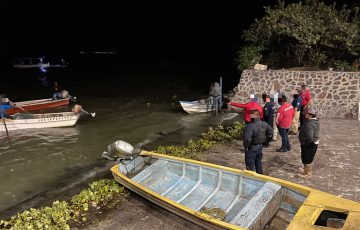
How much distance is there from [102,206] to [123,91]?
22.6 metres

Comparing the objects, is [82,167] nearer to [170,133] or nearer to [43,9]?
[170,133]

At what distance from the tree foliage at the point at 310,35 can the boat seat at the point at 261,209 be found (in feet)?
43.4

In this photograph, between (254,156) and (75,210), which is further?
(254,156)

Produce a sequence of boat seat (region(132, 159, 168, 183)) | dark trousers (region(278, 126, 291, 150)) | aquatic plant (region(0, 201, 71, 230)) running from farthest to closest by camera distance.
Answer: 1. dark trousers (region(278, 126, 291, 150))
2. boat seat (region(132, 159, 168, 183))
3. aquatic plant (region(0, 201, 71, 230))

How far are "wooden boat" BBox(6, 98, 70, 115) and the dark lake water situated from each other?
0.63 meters

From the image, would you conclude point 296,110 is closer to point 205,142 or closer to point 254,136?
point 205,142

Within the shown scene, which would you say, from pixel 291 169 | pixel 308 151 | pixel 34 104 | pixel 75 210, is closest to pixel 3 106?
pixel 34 104

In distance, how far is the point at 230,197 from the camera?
9352 mm

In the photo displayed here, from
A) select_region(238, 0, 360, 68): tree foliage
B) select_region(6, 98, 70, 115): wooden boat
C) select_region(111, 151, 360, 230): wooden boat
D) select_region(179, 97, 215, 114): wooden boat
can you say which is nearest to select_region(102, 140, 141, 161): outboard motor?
select_region(111, 151, 360, 230): wooden boat

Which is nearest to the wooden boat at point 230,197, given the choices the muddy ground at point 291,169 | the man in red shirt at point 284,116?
the muddy ground at point 291,169

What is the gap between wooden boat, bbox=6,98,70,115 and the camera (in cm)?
2171

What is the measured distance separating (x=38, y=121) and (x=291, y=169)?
14.1 meters

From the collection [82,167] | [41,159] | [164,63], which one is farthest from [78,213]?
[164,63]

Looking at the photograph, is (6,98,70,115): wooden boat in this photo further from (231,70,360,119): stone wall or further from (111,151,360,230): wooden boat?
(231,70,360,119): stone wall
